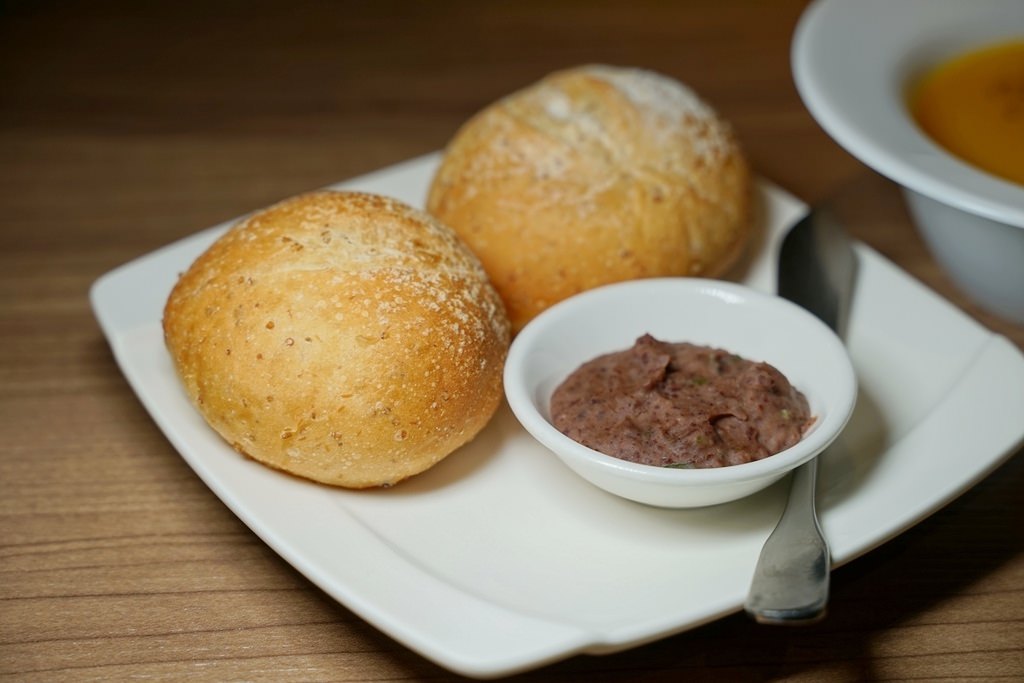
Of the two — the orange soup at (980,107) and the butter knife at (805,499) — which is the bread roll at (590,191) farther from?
the orange soup at (980,107)

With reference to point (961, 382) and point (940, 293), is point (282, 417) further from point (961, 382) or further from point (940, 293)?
point (940, 293)

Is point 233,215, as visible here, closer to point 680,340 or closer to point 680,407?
point 680,340

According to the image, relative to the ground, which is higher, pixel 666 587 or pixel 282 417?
pixel 282 417

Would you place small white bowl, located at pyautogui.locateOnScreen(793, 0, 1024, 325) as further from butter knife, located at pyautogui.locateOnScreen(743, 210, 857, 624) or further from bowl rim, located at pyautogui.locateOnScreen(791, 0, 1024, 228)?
butter knife, located at pyautogui.locateOnScreen(743, 210, 857, 624)

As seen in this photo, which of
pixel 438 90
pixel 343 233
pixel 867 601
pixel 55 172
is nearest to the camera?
pixel 867 601

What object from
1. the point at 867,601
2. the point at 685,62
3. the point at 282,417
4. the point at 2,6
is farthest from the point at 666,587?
the point at 2,6

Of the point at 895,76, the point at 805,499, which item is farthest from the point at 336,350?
the point at 895,76

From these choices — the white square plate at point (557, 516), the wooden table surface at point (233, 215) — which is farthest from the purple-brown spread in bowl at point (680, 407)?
the wooden table surface at point (233, 215)
